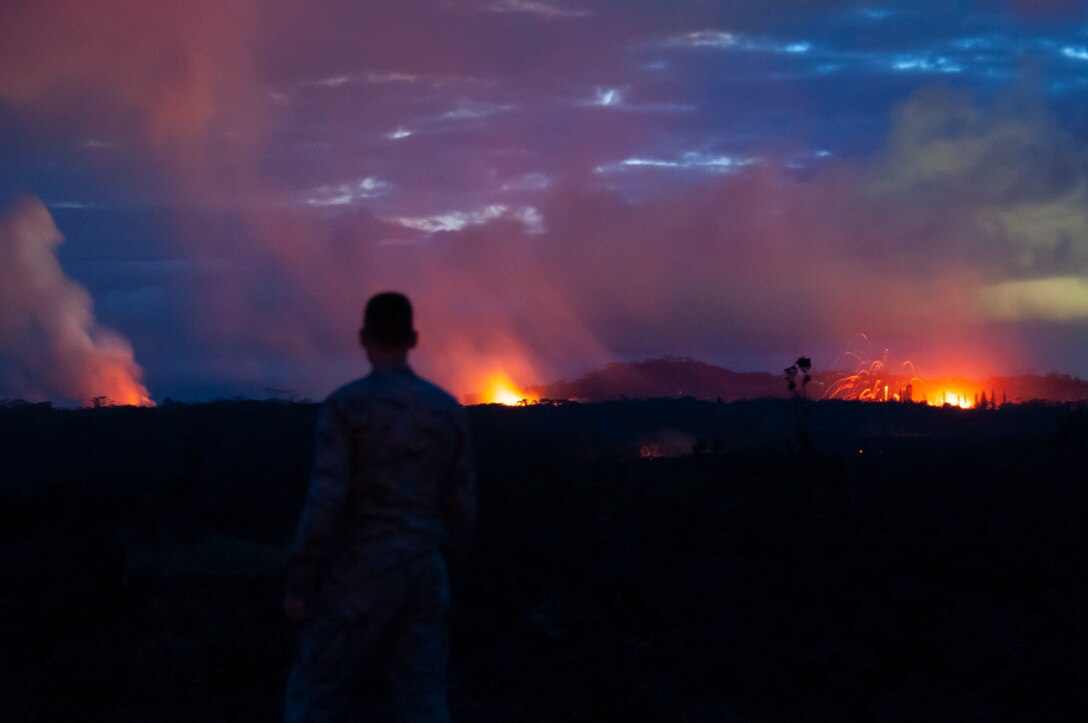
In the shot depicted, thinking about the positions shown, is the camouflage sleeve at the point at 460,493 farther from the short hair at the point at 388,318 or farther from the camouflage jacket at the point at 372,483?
the short hair at the point at 388,318

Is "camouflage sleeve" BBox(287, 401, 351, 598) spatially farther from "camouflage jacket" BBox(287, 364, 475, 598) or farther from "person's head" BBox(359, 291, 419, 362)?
"person's head" BBox(359, 291, 419, 362)

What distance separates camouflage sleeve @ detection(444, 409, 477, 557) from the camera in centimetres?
544

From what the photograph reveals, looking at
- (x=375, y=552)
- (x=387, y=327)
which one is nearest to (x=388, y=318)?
(x=387, y=327)

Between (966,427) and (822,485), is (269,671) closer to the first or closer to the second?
(822,485)

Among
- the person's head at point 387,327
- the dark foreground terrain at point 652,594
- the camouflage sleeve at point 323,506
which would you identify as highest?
the person's head at point 387,327

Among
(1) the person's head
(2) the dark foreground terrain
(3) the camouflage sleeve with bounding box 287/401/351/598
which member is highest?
(1) the person's head

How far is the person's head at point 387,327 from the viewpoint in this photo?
5230 mm

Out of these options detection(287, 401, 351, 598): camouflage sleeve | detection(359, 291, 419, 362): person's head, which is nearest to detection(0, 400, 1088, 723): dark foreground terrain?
detection(287, 401, 351, 598): camouflage sleeve

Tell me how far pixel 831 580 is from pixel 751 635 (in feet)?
5.15

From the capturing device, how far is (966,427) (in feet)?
108

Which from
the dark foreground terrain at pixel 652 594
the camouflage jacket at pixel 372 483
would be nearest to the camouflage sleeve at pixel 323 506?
the camouflage jacket at pixel 372 483

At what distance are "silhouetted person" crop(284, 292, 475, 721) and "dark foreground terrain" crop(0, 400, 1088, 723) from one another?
3098mm

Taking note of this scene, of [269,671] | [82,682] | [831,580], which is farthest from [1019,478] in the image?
[82,682]

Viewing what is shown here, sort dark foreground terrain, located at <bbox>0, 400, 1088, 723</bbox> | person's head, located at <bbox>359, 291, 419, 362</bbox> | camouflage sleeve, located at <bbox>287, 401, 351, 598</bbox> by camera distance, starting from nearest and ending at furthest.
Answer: camouflage sleeve, located at <bbox>287, 401, 351, 598</bbox>, person's head, located at <bbox>359, 291, 419, 362</bbox>, dark foreground terrain, located at <bbox>0, 400, 1088, 723</bbox>
